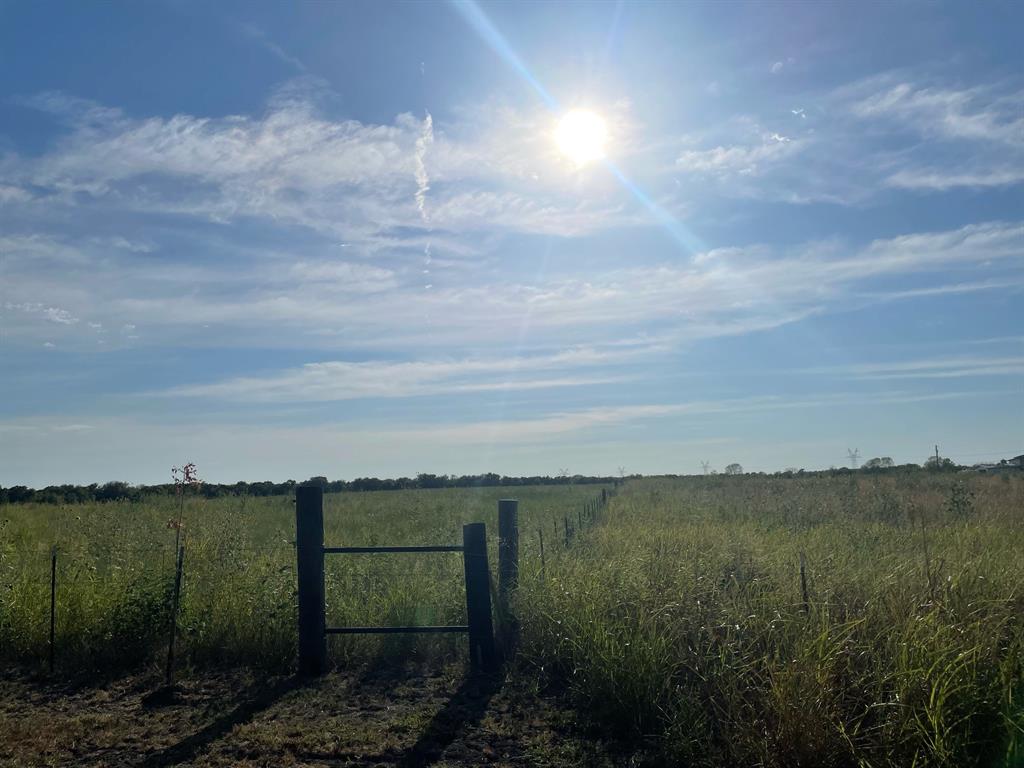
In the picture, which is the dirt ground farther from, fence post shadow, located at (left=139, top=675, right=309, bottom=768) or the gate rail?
the gate rail

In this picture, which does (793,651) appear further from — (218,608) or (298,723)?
(218,608)

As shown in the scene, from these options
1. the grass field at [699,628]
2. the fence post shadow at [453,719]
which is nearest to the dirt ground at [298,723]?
the fence post shadow at [453,719]

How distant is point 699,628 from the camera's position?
19.3 ft

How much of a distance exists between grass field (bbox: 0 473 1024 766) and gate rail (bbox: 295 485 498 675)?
33 cm

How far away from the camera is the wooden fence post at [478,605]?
6.97 m

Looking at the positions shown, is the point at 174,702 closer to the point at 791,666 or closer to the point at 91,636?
the point at 91,636

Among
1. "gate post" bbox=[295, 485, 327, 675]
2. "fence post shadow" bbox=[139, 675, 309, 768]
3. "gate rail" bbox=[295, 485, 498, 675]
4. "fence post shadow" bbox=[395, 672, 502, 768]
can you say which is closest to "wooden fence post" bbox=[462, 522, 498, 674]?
"gate rail" bbox=[295, 485, 498, 675]

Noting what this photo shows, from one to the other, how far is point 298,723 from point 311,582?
150 cm

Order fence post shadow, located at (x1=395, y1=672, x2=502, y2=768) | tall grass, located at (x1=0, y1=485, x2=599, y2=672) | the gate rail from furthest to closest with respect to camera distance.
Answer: tall grass, located at (x1=0, y1=485, x2=599, y2=672) < the gate rail < fence post shadow, located at (x1=395, y1=672, x2=502, y2=768)

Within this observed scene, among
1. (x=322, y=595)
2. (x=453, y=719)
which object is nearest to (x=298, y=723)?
(x=453, y=719)

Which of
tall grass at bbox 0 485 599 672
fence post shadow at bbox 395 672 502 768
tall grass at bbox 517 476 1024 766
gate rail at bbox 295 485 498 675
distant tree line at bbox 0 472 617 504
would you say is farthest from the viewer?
distant tree line at bbox 0 472 617 504

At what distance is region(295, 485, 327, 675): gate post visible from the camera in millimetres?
7039

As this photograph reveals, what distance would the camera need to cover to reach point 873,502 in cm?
2006

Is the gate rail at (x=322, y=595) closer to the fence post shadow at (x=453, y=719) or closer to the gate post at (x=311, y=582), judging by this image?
the gate post at (x=311, y=582)
